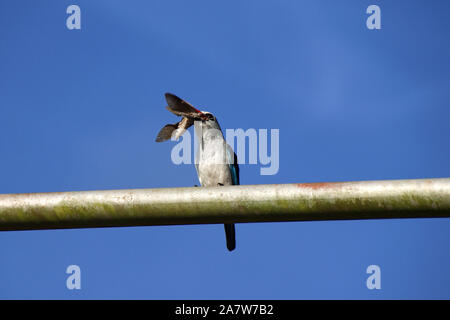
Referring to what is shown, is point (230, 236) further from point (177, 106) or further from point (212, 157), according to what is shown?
point (177, 106)

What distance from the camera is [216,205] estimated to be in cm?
177

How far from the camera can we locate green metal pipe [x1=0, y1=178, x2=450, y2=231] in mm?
1705

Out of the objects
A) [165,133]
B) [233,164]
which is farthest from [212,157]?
[165,133]

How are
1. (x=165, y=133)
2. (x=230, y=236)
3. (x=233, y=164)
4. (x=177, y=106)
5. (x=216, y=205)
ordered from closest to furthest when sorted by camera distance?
(x=216, y=205)
(x=165, y=133)
(x=177, y=106)
(x=230, y=236)
(x=233, y=164)

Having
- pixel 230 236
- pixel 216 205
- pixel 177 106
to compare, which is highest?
pixel 177 106

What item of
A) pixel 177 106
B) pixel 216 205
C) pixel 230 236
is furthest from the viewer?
pixel 230 236

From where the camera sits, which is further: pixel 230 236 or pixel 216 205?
pixel 230 236

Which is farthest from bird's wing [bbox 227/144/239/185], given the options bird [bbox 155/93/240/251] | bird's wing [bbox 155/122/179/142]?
bird's wing [bbox 155/122/179/142]

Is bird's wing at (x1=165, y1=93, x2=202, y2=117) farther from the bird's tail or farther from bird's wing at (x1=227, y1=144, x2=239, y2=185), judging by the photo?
the bird's tail

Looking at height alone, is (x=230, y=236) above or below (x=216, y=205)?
below

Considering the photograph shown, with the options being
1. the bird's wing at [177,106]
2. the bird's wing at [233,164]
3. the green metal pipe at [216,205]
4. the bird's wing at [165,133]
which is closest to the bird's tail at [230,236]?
the bird's wing at [233,164]
